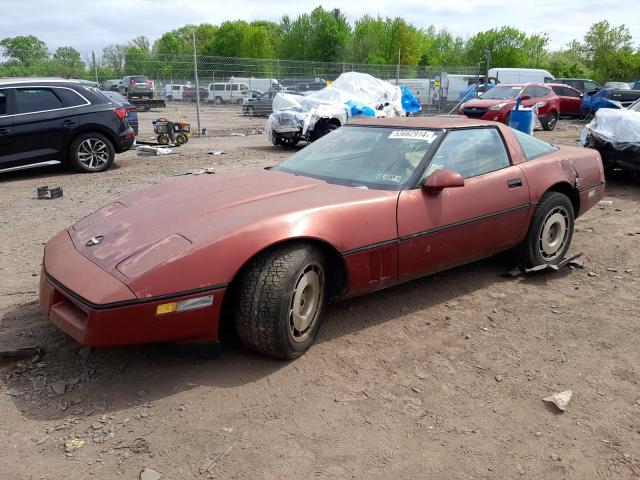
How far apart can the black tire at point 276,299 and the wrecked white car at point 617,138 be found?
21.9 ft

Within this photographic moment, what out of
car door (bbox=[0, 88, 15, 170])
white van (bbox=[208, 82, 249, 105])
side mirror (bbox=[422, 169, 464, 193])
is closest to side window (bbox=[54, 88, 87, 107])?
car door (bbox=[0, 88, 15, 170])

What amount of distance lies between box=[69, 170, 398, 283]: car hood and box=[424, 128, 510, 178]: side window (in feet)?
2.10

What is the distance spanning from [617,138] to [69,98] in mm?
8731

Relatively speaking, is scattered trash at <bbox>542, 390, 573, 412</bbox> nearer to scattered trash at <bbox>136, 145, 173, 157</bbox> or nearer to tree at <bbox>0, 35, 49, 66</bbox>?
scattered trash at <bbox>136, 145, 173, 157</bbox>

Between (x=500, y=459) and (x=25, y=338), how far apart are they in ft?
9.04

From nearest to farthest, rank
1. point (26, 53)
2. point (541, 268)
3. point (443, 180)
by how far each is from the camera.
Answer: point (443, 180) < point (541, 268) < point (26, 53)

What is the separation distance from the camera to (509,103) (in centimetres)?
1582

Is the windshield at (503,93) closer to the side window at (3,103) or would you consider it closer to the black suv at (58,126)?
the black suv at (58,126)

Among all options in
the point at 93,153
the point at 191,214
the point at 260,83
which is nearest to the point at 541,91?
the point at 260,83

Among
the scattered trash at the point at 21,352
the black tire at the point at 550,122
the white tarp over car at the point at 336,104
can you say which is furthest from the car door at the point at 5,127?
the black tire at the point at 550,122

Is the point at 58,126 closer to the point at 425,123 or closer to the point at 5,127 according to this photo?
the point at 5,127

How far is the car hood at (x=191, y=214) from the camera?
2.84 m

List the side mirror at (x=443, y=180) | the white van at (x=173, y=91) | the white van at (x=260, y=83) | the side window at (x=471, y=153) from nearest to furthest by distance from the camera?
1. the side mirror at (x=443, y=180)
2. the side window at (x=471, y=153)
3. the white van at (x=260, y=83)
4. the white van at (x=173, y=91)

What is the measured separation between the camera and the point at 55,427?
2561 mm
